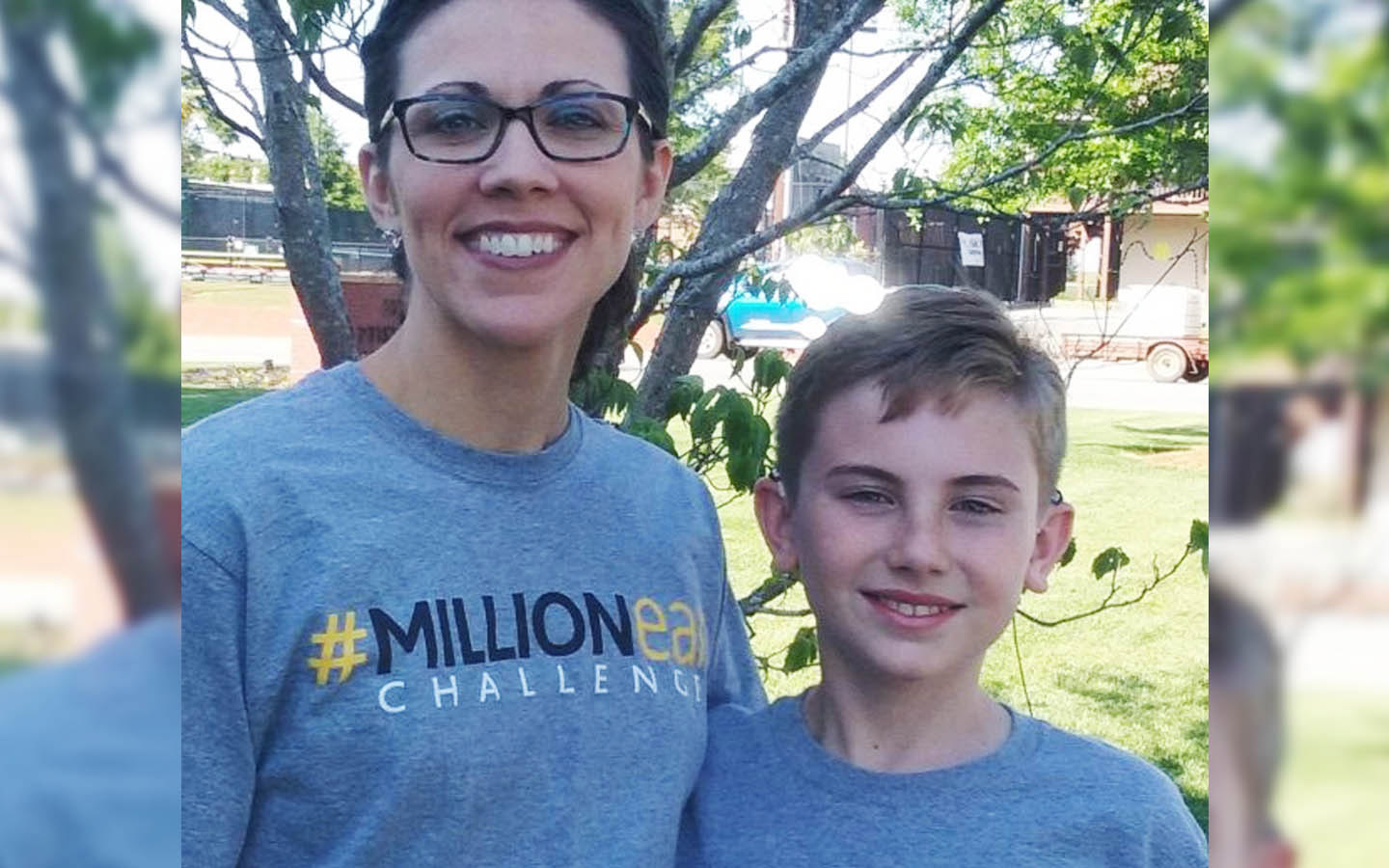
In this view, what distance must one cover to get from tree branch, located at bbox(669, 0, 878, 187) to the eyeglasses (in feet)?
3.36

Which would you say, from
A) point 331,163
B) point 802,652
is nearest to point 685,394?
point 802,652

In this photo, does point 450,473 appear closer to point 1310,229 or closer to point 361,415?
point 361,415

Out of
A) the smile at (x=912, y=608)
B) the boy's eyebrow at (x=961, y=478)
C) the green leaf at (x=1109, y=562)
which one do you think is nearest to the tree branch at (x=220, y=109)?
the boy's eyebrow at (x=961, y=478)

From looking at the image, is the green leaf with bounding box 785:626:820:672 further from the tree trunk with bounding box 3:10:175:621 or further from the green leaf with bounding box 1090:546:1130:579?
the tree trunk with bounding box 3:10:175:621

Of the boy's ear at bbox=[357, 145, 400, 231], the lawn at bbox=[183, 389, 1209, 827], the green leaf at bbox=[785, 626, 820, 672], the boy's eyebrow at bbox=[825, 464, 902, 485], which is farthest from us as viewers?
the lawn at bbox=[183, 389, 1209, 827]

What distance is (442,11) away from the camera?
142 centimetres

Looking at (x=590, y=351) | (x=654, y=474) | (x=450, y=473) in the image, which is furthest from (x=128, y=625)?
(x=590, y=351)

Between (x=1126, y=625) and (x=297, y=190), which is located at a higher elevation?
(x=297, y=190)

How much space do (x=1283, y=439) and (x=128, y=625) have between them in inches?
14.7

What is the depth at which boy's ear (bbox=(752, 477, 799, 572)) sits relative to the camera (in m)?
1.76

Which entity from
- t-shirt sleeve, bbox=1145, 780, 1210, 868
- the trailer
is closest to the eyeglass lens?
t-shirt sleeve, bbox=1145, 780, 1210, 868

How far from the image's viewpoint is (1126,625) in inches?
304

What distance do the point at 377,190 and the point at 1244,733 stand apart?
1.22m

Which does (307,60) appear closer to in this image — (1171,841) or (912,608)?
(912,608)
